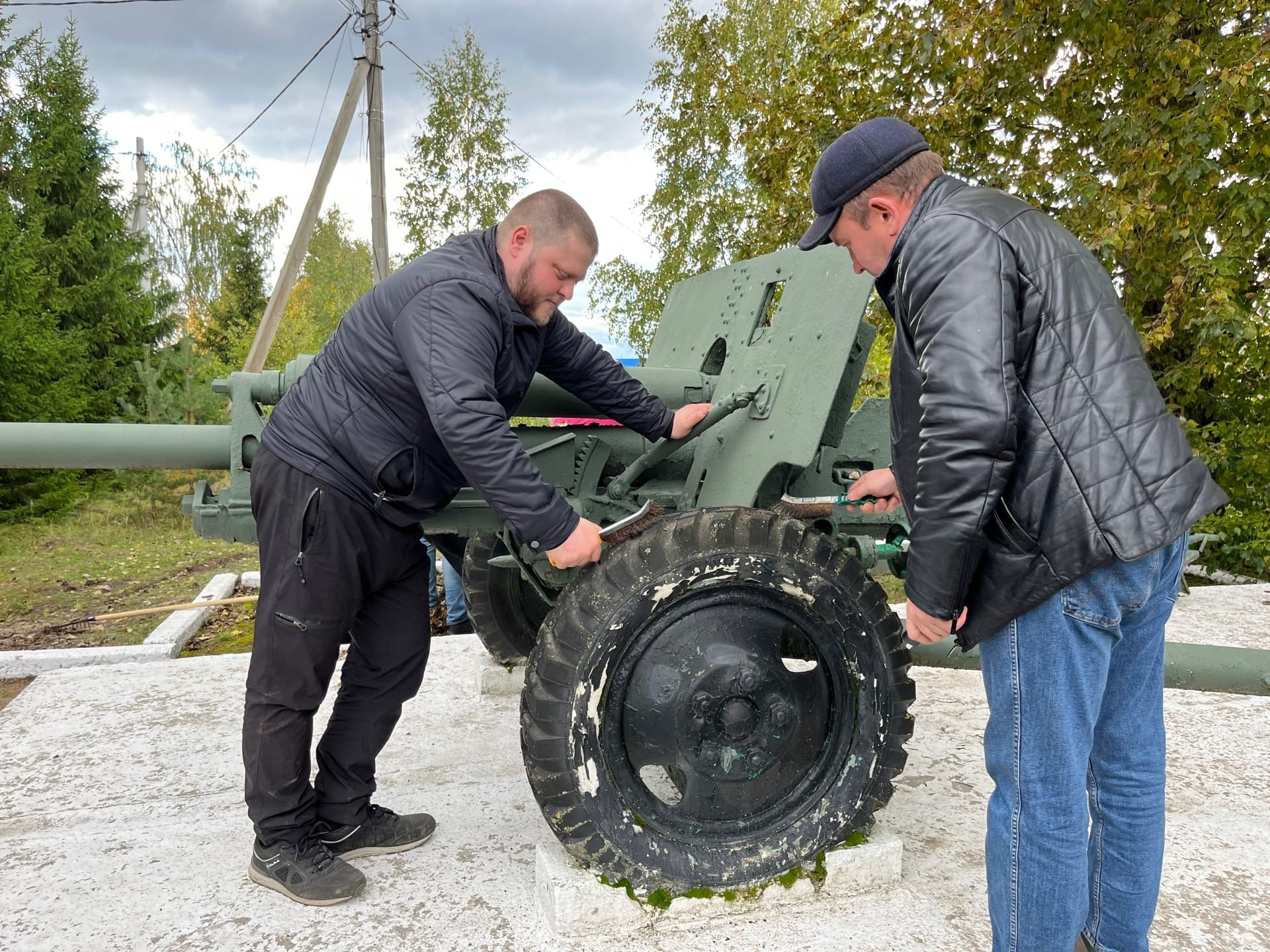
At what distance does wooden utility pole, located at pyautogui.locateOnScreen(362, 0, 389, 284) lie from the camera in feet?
38.6

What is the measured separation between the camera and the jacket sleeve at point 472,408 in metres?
2.32

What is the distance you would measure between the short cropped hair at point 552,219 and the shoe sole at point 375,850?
1.98 metres

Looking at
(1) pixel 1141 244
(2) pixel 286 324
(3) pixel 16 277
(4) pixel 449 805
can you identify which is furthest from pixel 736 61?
(2) pixel 286 324

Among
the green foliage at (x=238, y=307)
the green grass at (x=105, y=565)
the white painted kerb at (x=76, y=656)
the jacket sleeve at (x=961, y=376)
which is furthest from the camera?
the green foliage at (x=238, y=307)

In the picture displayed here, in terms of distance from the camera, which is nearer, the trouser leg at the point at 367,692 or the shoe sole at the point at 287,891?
the shoe sole at the point at 287,891

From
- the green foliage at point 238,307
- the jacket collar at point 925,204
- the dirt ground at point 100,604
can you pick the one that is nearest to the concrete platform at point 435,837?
the dirt ground at point 100,604

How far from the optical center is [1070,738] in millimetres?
1935

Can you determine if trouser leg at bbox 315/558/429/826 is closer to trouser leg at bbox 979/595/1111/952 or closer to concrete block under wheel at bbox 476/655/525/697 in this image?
concrete block under wheel at bbox 476/655/525/697

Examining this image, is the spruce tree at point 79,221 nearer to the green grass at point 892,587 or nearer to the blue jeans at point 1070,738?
the green grass at point 892,587

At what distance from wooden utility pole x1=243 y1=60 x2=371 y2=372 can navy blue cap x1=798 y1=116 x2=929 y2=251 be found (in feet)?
30.4

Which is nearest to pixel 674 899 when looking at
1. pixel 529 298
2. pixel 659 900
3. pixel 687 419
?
pixel 659 900

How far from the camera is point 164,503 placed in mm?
11609

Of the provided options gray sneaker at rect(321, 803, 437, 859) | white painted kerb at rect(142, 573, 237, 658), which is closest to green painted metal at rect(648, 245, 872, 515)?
gray sneaker at rect(321, 803, 437, 859)

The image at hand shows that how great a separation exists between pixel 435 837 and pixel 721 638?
1314 millimetres
